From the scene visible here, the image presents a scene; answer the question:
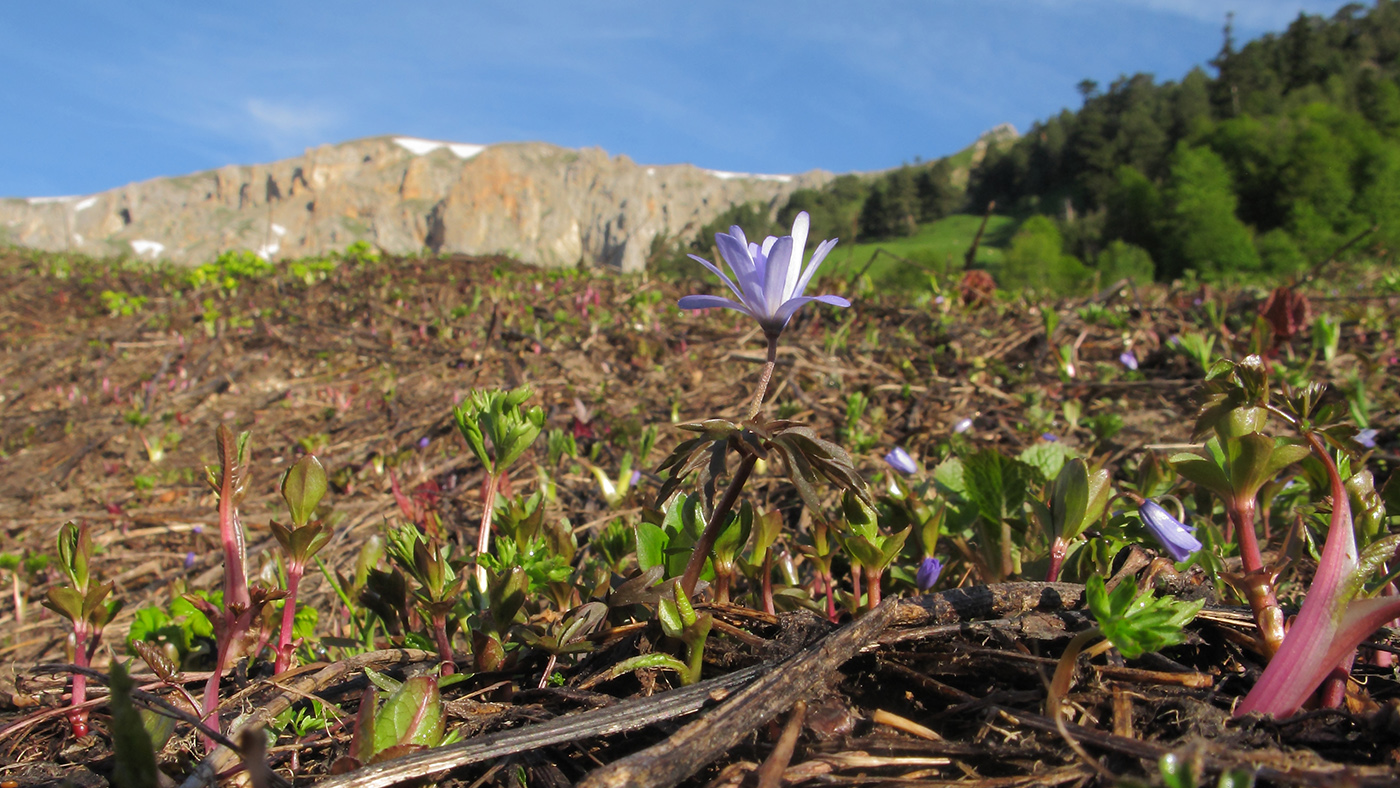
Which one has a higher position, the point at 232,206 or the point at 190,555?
the point at 232,206

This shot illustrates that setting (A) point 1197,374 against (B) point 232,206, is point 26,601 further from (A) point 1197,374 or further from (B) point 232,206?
(B) point 232,206

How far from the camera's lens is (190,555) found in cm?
276

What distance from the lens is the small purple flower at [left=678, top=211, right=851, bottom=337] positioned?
1045mm

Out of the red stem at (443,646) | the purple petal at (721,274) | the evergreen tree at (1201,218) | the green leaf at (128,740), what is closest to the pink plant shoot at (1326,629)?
the purple petal at (721,274)

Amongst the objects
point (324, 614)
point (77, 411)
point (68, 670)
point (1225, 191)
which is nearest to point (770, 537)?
point (68, 670)

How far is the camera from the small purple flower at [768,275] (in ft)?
3.43

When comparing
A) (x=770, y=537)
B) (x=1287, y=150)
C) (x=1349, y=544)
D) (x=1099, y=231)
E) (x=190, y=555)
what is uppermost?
(x=1287, y=150)

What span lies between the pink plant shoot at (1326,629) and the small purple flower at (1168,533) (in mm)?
219

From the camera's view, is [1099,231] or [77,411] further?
[1099,231]

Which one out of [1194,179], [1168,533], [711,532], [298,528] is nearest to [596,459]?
[298,528]

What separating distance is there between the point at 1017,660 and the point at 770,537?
1.76ft

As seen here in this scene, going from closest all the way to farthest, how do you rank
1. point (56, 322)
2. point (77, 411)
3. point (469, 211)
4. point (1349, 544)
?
1. point (1349, 544)
2. point (77, 411)
3. point (56, 322)
4. point (469, 211)

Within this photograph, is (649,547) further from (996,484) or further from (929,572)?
(996,484)

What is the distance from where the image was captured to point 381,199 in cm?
12169
